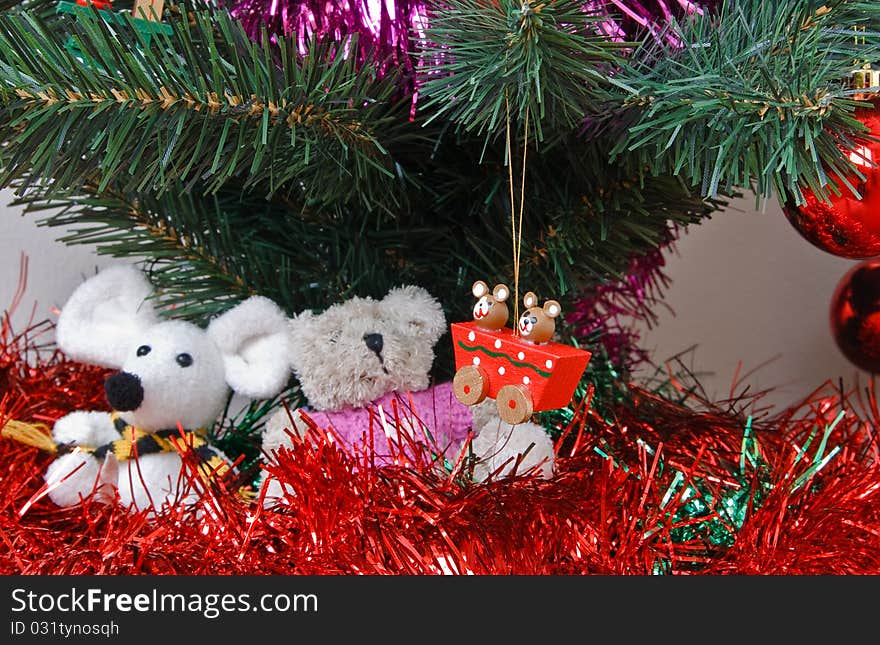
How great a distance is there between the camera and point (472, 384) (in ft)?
1.26

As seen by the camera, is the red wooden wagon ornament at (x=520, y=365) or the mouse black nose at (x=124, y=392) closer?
the red wooden wagon ornament at (x=520, y=365)

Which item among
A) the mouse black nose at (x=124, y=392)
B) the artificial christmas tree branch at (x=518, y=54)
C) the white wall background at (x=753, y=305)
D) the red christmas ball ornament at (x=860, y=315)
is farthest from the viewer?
the white wall background at (x=753, y=305)

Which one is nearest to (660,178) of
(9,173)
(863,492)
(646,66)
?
(646,66)

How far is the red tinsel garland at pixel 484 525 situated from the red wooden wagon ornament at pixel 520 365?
0.05m

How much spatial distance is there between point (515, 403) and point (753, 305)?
0.52m

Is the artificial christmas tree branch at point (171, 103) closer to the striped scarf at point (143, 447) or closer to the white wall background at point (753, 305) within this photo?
the striped scarf at point (143, 447)

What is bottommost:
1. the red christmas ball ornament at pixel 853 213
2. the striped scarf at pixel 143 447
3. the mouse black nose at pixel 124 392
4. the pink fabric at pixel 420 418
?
the striped scarf at pixel 143 447

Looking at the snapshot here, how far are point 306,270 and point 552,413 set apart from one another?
17 centimetres

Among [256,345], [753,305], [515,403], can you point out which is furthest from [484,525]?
[753,305]

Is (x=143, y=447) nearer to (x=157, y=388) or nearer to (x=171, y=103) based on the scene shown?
(x=157, y=388)

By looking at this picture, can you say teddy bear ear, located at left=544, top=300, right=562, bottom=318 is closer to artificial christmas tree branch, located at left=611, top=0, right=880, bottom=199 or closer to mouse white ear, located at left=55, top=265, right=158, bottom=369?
artificial christmas tree branch, located at left=611, top=0, right=880, bottom=199

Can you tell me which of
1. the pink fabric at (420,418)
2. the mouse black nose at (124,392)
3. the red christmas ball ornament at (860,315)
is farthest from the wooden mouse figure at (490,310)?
the red christmas ball ornament at (860,315)

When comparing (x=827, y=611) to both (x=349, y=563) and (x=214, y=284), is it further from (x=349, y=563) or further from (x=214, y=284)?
(x=214, y=284)

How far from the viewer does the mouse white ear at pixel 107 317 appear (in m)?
0.52
